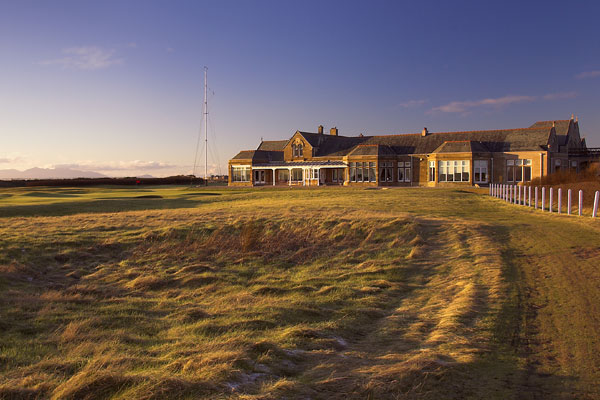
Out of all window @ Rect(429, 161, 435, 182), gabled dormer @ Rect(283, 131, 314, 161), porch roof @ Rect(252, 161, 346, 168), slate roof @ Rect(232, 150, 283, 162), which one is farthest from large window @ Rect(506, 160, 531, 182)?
slate roof @ Rect(232, 150, 283, 162)

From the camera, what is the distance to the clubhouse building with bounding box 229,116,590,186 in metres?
52.0

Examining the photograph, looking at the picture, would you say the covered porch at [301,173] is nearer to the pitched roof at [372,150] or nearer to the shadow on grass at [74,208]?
the pitched roof at [372,150]

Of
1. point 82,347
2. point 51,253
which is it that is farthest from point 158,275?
point 82,347

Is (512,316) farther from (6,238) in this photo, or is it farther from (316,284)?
(6,238)

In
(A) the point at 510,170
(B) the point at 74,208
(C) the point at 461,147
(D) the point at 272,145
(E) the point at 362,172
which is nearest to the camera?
(B) the point at 74,208

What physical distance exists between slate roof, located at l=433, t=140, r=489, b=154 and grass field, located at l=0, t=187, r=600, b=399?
35.0m

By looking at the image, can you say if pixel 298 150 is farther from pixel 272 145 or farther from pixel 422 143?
pixel 422 143

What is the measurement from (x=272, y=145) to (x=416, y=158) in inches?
930

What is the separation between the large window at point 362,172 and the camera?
57688 millimetres

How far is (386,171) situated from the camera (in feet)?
190

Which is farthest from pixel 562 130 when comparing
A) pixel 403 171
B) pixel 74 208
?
pixel 74 208

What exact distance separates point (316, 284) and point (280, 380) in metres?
5.98

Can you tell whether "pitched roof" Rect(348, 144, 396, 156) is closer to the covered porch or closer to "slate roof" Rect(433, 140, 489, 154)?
the covered porch

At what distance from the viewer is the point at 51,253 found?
1472cm
